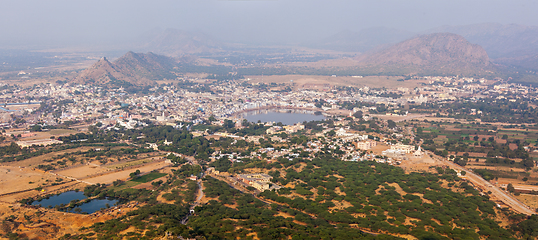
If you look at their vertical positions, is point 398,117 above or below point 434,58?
below

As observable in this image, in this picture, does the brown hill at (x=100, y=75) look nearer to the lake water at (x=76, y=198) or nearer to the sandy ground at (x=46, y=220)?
the lake water at (x=76, y=198)

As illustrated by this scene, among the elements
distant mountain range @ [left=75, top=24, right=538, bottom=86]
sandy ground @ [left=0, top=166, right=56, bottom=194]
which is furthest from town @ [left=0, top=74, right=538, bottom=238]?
distant mountain range @ [left=75, top=24, right=538, bottom=86]

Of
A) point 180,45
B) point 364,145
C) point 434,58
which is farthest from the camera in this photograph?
point 180,45

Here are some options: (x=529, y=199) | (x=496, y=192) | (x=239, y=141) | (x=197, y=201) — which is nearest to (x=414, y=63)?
(x=239, y=141)

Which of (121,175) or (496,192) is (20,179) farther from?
(496,192)

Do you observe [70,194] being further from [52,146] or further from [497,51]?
[497,51]

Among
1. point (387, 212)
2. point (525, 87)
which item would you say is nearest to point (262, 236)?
point (387, 212)

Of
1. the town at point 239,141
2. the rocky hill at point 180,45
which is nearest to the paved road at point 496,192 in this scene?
the town at point 239,141
